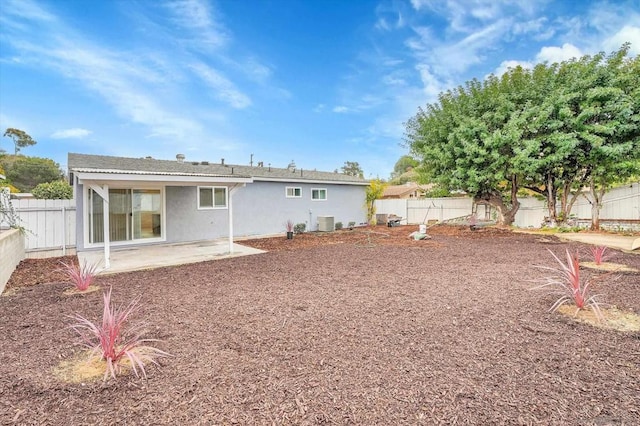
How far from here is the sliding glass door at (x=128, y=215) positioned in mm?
9812

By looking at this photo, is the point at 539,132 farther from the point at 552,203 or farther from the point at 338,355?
the point at 338,355

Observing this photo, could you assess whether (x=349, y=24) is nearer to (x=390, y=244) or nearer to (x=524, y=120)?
(x=524, y=120)

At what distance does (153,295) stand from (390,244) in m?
8.05

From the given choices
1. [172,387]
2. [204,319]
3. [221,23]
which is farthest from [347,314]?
[221,23]

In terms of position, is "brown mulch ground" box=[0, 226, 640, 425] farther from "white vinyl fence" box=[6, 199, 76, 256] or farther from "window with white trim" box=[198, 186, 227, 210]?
"window with white trim" box=[198, 186, 227, 210]

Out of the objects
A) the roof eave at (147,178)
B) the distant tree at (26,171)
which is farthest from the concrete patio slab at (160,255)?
the distant tree at (26,171)

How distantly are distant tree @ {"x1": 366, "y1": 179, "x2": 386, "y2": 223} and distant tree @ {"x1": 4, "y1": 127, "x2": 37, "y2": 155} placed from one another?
47005mm

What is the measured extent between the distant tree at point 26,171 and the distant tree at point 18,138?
8.08 m

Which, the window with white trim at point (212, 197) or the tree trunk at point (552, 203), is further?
the tree trunk at point (552, 203)

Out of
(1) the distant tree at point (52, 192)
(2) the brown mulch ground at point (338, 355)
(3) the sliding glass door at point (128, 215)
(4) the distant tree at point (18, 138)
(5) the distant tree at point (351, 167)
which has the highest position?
(4) the distant tree at point (18, 138)

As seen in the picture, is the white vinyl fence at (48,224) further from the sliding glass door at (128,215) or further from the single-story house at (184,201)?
the sliding glass door at (128,215)

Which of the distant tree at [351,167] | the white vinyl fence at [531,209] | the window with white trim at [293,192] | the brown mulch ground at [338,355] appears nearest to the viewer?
the brown mulch ground at [338,355]

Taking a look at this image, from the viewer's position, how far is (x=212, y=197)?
12477 mm

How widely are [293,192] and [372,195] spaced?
5913 millimetres
